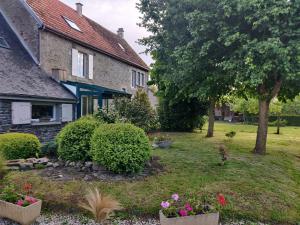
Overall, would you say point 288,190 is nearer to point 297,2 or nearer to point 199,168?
point 199,168

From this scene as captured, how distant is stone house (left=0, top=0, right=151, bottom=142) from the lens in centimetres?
1248

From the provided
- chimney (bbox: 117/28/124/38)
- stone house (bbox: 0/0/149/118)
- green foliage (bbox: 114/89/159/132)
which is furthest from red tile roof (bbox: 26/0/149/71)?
chimney (bbox: 117/28/124/38)

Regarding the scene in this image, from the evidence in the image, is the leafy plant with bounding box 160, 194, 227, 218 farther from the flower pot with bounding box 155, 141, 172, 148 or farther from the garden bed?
the flower pot with bounding box 155, 141, 172, 148

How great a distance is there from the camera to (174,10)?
10078mm

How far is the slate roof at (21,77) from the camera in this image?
Result: 480 inches

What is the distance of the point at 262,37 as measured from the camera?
9.16 metres

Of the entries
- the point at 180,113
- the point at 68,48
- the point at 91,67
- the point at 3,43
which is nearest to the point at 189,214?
the point at 3,43

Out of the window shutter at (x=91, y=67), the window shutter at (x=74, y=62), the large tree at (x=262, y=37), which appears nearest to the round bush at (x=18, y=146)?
the large tree at (x=262, y=37)

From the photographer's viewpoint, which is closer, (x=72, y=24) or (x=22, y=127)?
(x=22, y=127)

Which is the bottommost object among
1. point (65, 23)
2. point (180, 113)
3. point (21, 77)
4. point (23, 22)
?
point (180, 113)

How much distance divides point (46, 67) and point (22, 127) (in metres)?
4.22

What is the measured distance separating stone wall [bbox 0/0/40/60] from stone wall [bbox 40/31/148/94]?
396mm

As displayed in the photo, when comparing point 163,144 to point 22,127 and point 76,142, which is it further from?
point 22,127

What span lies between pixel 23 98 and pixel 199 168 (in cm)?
820
